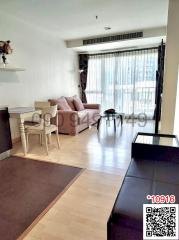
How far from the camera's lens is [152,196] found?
1156 mm

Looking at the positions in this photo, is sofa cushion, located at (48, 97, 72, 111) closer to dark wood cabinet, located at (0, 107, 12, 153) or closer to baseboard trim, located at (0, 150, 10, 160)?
dark wood cabinet, located at (0, 107, 12, 153)

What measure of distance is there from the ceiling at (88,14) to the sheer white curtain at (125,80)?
1459mm

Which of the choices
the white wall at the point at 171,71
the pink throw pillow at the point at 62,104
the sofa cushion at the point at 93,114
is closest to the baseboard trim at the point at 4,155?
the pink throw pillow at the point at 62,104

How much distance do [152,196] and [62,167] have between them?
1.76 meters

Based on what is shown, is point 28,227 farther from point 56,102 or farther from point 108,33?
point 108,33

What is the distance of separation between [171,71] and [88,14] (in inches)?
75.5

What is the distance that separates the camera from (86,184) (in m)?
2.26

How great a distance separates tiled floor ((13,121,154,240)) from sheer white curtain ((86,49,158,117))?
77.4 inches

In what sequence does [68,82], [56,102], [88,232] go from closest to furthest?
1. [88,232]
2. [56,102]
3. [68,82]

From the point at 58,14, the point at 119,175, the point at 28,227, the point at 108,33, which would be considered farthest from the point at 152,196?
the point at 108,33

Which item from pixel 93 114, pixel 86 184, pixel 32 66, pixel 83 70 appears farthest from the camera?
pixel 83 70

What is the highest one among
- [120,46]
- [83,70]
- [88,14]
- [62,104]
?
[88,14]

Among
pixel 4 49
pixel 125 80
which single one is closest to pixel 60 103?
pixel 4 49

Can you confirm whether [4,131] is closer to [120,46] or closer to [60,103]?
[60,103]
